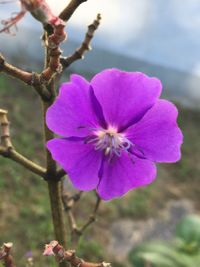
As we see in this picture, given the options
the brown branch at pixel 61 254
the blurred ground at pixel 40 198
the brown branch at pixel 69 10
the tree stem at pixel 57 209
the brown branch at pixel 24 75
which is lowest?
the blurred ground at pixel 40 198

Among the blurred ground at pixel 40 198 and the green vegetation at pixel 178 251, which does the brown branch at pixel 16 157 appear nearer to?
the green vegetation at pixel 178 251

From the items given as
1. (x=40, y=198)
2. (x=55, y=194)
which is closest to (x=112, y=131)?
(x=55, y=194)

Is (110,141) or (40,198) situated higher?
(110,141)

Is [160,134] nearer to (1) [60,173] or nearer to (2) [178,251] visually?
(1) [60,173]

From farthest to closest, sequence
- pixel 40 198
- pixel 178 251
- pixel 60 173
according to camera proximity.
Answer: pixel 40 198
pixel 178 251
pixel 60 173

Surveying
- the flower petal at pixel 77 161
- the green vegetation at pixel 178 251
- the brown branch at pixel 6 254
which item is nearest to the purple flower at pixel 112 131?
the flower petal at pixel 77 161

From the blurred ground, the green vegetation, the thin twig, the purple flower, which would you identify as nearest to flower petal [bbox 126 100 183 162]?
the purple flower
